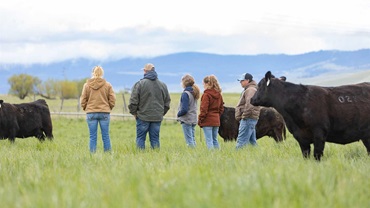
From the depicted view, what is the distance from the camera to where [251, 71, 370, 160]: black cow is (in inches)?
395

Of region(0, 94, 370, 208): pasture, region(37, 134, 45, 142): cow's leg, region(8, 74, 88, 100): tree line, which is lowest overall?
region(8, 74, 88, 100): tree line

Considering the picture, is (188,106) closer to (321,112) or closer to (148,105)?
(148,105)

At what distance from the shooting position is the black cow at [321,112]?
10.0 metres

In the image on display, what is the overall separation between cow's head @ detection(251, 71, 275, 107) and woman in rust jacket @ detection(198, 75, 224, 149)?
90.4 inches

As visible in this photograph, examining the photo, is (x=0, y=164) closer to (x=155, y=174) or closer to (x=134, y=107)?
(x=155, y=174)

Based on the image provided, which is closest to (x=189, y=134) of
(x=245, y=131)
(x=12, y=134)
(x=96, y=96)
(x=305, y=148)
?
(x=245, y=131)

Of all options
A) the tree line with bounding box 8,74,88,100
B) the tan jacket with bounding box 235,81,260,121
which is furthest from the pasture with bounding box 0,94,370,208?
the tree line with bounding box 8,74,88,100

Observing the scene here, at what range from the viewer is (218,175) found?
22.0 ft

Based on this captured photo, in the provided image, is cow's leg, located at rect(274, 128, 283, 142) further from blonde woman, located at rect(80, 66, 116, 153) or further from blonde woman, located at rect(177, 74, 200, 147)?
blonde woman, located at rect(80, 66, 116, 153)

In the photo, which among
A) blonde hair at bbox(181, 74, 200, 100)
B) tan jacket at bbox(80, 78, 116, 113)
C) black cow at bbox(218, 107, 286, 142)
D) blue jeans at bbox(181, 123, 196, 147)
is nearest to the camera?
tan jacket at bbox(80, 78, 116, 113)

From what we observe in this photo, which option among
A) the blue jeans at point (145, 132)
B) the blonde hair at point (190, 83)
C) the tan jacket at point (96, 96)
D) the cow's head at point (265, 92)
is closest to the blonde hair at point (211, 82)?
the blonde hair at point (190, 83)

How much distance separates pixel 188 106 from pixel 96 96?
223 cm

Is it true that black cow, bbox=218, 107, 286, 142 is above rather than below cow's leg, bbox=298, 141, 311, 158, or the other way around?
below

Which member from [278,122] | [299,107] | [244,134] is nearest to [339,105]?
[299,107]
